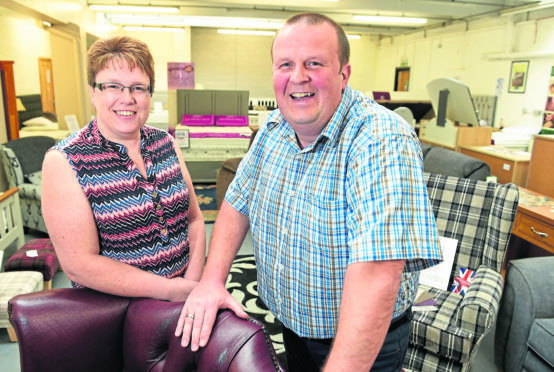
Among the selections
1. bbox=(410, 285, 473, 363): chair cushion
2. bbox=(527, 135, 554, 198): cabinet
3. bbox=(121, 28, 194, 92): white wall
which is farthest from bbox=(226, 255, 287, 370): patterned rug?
bbox=(121, 28, 194, 92): white wall

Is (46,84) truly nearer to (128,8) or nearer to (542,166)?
(128,8)

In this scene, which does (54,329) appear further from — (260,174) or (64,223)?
(260,174)

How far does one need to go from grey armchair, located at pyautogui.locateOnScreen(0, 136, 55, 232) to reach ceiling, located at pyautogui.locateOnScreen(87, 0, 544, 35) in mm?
4137

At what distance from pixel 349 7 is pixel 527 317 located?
694 centimetres

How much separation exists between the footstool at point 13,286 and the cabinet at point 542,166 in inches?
154

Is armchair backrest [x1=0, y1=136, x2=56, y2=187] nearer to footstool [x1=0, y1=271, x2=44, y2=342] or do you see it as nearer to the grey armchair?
the grey armchair

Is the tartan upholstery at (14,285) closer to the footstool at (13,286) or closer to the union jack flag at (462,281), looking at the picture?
the footstool at (13,286)

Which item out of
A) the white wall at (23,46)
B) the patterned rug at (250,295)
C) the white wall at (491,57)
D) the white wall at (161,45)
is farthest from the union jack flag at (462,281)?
the white wall at (161,45)

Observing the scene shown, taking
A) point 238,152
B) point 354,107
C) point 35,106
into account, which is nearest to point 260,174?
point 354,107

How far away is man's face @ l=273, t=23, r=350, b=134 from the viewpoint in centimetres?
98

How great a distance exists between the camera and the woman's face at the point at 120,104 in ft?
4.15

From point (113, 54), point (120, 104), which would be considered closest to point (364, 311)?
point (120, 104)

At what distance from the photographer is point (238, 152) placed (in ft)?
18.8

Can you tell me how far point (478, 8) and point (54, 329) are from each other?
8576mm
